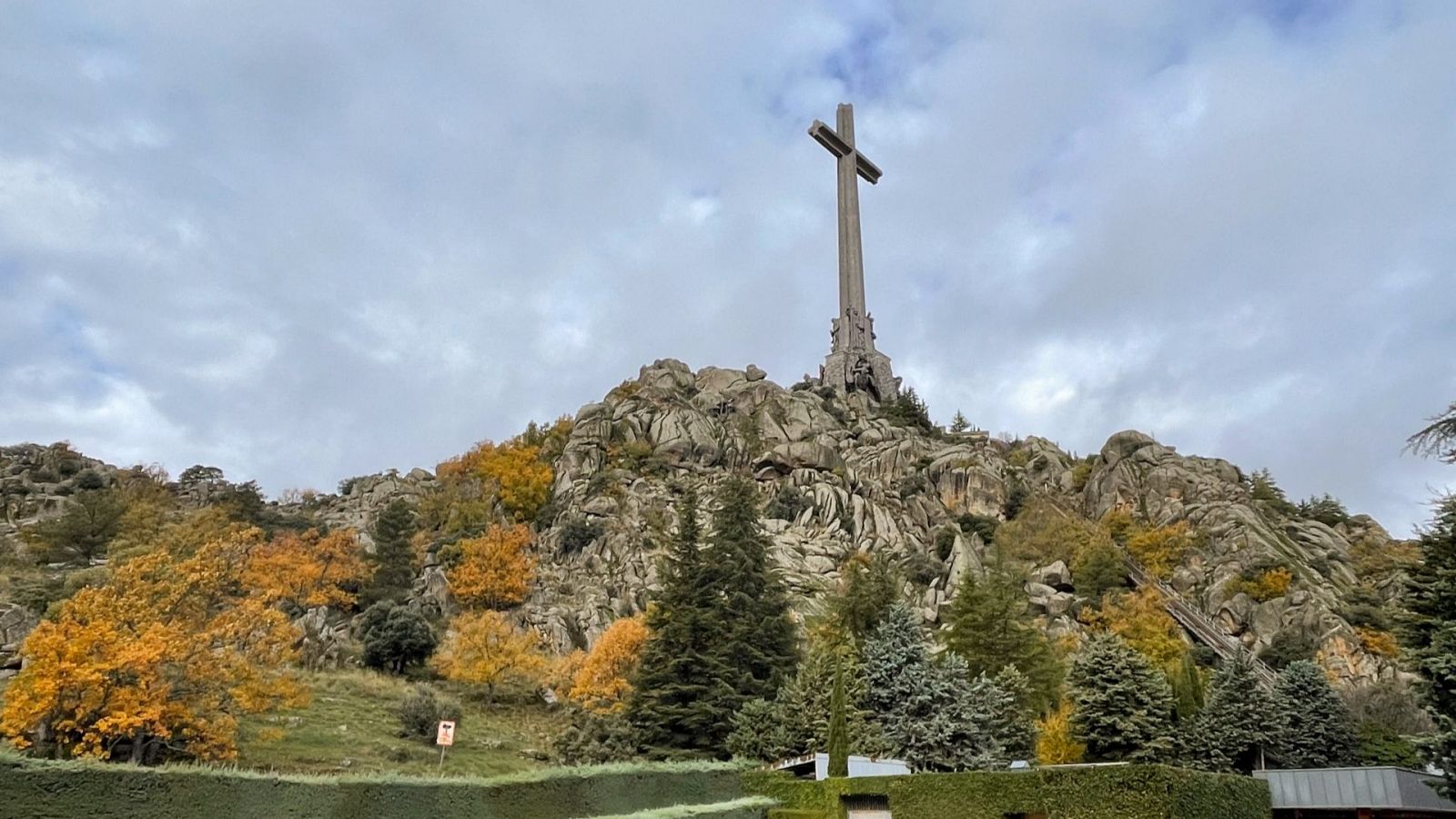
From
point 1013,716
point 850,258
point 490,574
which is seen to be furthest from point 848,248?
point 1013,716

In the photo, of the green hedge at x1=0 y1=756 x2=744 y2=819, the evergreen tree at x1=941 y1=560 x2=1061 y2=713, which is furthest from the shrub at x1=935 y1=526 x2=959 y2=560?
the green hedge at x1=0 y1=756 x2=744 y2=819

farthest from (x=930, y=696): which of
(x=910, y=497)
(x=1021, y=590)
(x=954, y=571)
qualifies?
(x=910, y=497)

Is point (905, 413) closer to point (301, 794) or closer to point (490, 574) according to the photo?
point (490, 574)

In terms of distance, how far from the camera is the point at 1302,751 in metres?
34.4

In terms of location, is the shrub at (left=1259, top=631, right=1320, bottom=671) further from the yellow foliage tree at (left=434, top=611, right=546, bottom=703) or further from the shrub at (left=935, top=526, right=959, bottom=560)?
the yellow foliage tree at (left=434, top=611, right=546, bottom=703)

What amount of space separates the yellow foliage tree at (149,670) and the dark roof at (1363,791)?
93.3ft

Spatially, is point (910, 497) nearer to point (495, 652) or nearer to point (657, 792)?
point (495, 652)

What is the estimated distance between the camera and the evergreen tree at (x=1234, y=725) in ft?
106

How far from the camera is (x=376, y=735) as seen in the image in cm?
3419

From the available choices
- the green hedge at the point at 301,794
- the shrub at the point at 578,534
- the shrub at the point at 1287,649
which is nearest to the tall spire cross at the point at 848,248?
the shrub at the point at 578,534

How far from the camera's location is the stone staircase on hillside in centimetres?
4923

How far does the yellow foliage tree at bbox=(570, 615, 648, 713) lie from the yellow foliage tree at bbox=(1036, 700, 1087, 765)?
52.2 feet

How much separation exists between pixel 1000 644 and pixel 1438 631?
812 inches

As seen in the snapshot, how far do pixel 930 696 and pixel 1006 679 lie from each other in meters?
5.58
